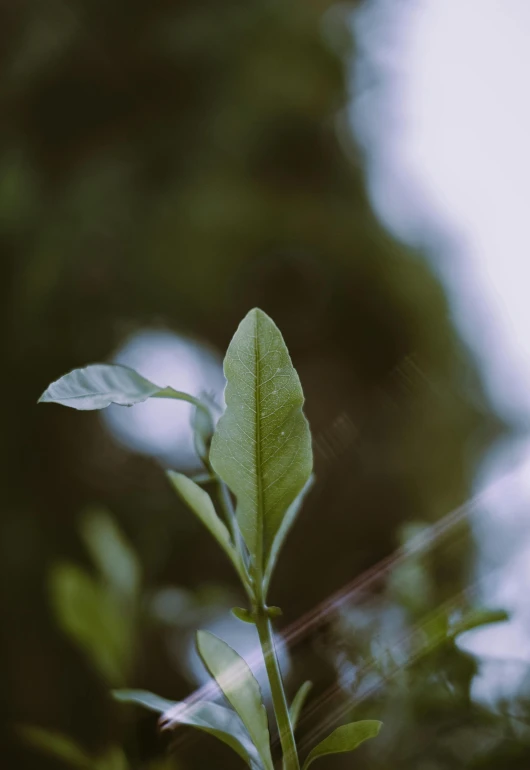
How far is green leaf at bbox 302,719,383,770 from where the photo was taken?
0.53ft

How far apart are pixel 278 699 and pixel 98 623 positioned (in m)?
0.17

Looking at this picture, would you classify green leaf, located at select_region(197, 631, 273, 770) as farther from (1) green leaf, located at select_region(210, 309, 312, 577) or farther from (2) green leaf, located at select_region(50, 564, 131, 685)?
(2) green leaf, located at select_region(50, 564, 131, 685)

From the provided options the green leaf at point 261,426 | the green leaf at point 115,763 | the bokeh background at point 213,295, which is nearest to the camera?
the green leaf at point 261,426

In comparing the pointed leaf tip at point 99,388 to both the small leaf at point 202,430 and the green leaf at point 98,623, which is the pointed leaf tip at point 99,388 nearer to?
the small leaf at point 202,430

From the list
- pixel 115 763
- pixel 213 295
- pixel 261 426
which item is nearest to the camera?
pixel 261 426

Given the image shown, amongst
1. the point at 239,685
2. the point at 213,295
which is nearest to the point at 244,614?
the point at 239,685

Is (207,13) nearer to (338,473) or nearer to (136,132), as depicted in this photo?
(136,132)

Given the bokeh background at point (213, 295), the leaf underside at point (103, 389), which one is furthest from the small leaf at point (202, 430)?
the bokeh background at point (213, 295)

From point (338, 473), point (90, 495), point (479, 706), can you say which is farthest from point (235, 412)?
point (90, 495)

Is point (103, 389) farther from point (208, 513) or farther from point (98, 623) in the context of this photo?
point (98, 623)

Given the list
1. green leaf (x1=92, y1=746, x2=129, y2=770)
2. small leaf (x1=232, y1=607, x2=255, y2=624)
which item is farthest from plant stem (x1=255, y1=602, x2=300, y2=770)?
green leaf (x1=92, y1=746, x2=129, y2=770)

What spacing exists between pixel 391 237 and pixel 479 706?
0.59 metres

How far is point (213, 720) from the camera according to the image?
0.17 metres

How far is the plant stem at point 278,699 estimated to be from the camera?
0.52 ft
